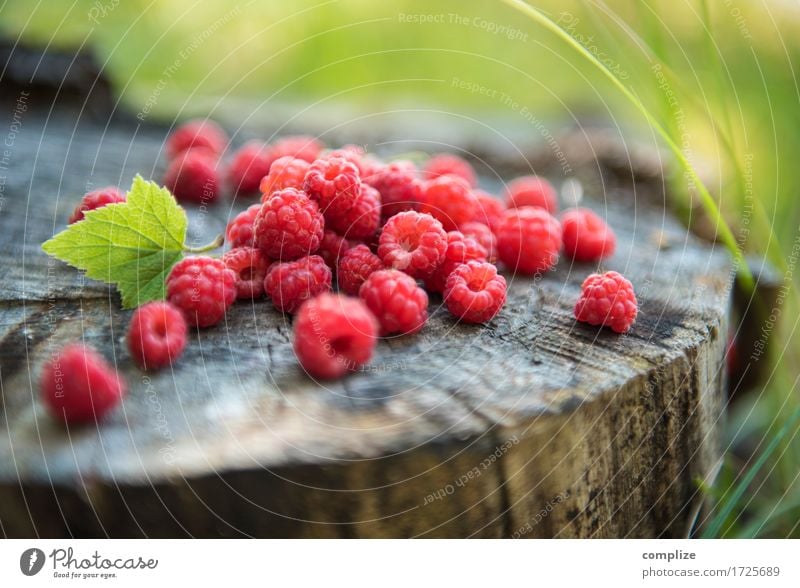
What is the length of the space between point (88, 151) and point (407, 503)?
714 millimetres

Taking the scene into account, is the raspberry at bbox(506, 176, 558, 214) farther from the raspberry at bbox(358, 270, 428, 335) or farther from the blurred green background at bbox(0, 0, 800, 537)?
the raspberry at bbox(358, 270, 428, 335)

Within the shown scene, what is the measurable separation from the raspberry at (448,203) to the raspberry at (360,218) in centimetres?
6

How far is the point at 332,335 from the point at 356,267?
10 centimetres

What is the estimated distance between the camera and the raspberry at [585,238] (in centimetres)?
71

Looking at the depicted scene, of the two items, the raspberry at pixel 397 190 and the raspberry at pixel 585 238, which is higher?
the raspberry at pixel 397 190

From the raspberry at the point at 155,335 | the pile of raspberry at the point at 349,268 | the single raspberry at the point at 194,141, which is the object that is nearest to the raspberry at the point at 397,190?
the pile of raspberry at the point at 349,268

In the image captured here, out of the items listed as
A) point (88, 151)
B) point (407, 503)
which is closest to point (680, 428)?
point (407, 503)

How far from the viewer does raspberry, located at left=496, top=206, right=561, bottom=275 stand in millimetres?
649

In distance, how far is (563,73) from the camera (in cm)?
156

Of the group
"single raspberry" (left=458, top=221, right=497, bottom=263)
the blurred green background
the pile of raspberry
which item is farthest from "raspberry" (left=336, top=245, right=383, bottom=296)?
the blurred green background

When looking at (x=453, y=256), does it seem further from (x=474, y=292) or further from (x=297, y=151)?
(x=297, y=151)

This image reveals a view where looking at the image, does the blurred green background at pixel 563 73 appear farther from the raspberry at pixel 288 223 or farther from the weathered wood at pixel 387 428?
the raspberry at pixel 288 223

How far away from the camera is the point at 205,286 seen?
1.76ft

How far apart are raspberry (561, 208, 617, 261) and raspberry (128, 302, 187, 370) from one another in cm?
40
